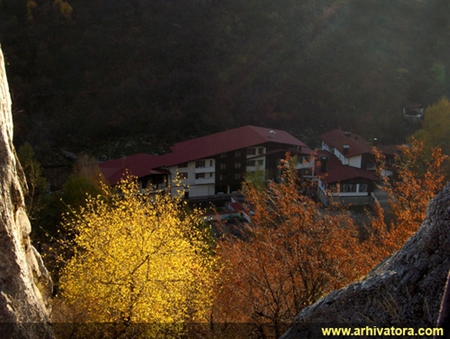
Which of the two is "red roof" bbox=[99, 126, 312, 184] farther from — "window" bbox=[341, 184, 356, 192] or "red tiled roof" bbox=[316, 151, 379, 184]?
"window" bbox=[341, 184, 356, 192]

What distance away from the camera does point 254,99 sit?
39.2 metres

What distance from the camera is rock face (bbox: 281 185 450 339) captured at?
14.0 ft

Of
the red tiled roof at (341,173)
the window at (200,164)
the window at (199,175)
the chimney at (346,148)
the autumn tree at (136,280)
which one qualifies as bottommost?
the autumn tree at (136,280)

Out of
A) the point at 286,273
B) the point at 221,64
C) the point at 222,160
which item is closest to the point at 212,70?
the point at 221,64

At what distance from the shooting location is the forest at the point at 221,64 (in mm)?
37594

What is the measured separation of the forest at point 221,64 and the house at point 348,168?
4670 mm

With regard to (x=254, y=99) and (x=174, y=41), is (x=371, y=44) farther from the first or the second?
(x=174, y=41)

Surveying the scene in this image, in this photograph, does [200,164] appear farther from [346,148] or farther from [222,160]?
[346,148]

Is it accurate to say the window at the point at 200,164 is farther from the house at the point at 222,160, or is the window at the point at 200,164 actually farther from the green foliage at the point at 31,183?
the green foliage at the point at 31,183

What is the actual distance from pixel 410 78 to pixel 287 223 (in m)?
35.1

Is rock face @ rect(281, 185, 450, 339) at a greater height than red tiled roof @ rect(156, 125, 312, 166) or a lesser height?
lesser

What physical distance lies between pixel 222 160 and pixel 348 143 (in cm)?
814

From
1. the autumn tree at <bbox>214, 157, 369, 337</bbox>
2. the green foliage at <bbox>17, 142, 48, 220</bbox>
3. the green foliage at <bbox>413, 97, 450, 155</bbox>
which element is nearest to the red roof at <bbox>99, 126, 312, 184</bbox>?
the green foliage at <bbox>17, 142, 48, 220</bbox>

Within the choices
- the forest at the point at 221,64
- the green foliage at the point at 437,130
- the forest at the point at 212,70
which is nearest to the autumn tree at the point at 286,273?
the green foliage at the point at 437,130
